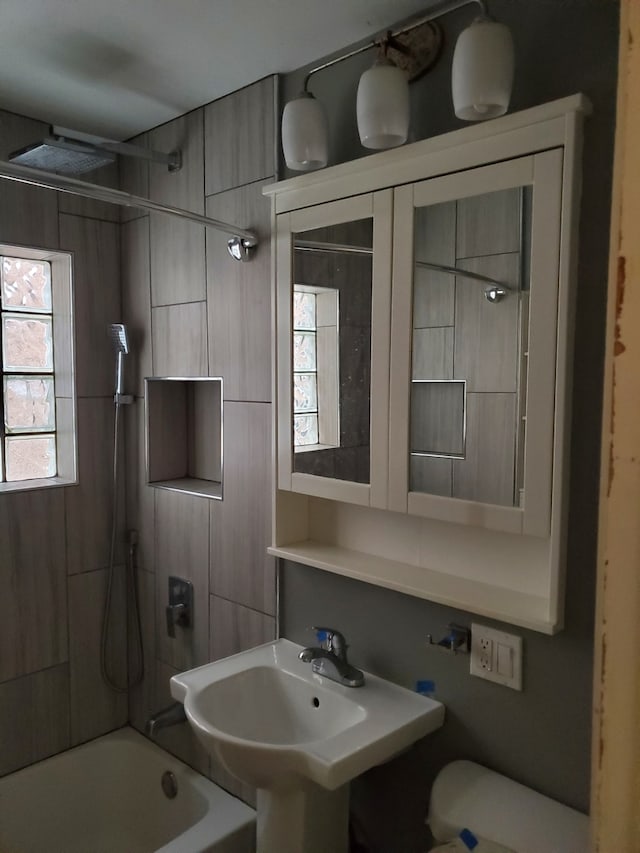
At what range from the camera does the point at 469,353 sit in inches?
60.3

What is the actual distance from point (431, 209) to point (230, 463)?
1072 mm

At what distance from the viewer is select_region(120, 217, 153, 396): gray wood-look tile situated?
2498 mm

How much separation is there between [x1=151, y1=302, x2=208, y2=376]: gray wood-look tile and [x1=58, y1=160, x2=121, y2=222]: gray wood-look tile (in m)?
0.46

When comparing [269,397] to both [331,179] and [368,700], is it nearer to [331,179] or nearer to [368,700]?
[331,179]

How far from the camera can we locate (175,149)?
7.64ft

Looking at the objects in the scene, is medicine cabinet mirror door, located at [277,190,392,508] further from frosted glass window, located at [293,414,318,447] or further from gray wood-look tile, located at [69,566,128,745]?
gray wood-look tile, located at [69,566,128,745]

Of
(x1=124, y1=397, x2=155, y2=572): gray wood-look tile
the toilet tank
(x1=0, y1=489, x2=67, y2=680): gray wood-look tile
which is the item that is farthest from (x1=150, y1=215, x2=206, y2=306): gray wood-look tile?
the toilet tank

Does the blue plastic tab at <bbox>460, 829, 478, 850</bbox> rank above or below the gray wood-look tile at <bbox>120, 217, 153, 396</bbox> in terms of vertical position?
below

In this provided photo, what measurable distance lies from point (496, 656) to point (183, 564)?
1.28 meters

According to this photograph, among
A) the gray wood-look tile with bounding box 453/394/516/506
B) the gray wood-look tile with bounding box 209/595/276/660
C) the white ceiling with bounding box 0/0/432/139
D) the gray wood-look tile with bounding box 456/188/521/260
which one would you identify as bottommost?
the gray wood-look tile with bounding box 209/595/276/660

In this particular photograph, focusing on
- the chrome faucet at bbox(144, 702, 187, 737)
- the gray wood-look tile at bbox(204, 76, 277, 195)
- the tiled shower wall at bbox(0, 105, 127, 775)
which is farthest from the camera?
the tiled shower wall at bbox(0, 105, 127, 775)

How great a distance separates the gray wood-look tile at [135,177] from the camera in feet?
8.09

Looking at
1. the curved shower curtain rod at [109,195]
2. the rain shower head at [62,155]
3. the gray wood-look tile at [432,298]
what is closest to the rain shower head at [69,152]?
the rain shower head at [62,155]

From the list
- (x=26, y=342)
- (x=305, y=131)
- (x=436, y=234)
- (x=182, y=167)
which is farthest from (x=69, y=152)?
(x=436, y=234)
